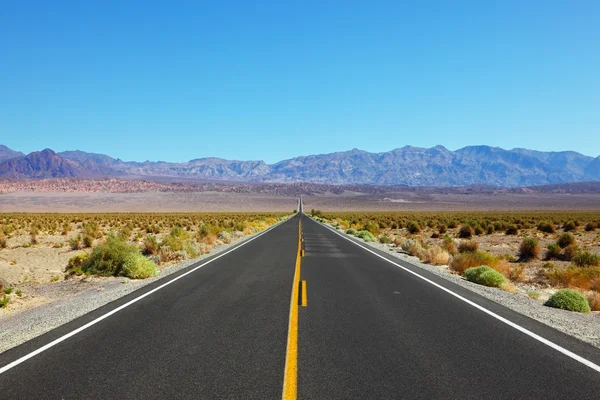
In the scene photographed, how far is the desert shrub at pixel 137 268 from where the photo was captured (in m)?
13.7

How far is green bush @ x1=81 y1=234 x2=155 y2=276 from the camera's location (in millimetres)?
14562

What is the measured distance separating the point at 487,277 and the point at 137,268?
35.8 feet

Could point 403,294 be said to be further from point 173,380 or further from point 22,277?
point 22,277

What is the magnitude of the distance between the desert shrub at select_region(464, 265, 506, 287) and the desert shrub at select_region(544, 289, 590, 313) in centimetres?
272

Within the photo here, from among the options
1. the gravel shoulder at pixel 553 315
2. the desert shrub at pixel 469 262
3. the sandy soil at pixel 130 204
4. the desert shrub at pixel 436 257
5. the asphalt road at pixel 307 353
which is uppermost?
the asphalt road at pixel 307 353

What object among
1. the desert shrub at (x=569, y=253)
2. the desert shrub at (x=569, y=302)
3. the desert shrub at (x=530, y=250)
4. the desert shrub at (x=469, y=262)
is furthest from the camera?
the desert shrub at (x=530, y=250)

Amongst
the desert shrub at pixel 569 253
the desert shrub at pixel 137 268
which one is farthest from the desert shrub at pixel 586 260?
the desert shrub at pixel 137 268

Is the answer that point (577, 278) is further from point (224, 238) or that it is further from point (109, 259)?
point (224, 238)

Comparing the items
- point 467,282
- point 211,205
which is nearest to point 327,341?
point 467,282

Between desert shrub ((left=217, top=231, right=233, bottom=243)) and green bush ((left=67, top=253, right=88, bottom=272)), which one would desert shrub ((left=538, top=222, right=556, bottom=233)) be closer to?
desert shrub ((left=217, top=231, right=233, bottom=243))

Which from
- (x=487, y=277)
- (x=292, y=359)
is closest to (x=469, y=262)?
(x=487, y=277)

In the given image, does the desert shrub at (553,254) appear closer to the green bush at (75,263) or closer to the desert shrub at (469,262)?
the desert shrub at (469,262)

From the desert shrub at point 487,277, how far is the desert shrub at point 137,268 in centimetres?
1020

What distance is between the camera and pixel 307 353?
589 cm
